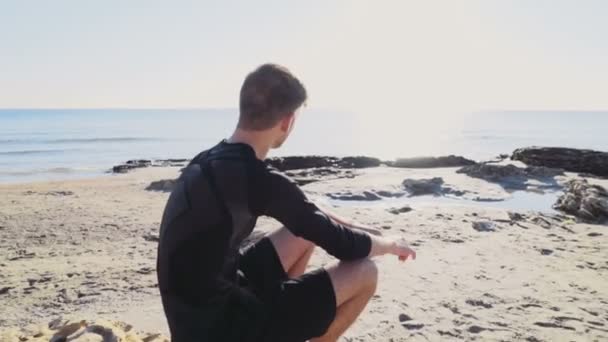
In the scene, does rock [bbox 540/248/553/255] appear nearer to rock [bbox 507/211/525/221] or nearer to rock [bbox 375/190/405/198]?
rock [bbox 507/211/525/221]

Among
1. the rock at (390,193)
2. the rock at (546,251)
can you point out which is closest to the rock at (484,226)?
the rock at (546,251)

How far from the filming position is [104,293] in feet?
16.0

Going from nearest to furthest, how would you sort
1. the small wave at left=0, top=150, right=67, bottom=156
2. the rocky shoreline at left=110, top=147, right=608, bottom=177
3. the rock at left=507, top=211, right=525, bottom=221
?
the rock at left=507, top=211, right=525, bottom=221, the rocky shoreline at left=110, top=147, right=608, bottom=177, the small wave at left=0, top=150, right=67, bottom=156

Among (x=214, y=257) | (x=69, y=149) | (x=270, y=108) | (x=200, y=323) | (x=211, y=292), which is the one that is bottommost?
(x=69, y=149)

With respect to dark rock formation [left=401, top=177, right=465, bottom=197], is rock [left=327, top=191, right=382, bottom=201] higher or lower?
lower

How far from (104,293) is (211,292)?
316 cm

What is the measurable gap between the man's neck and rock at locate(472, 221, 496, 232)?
610cm

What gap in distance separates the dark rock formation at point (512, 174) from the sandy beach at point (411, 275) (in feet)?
12.8

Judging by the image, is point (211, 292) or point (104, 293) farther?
point (104, 293)

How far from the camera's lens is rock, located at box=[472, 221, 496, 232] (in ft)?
25.1

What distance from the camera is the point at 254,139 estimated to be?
2301 millimetres

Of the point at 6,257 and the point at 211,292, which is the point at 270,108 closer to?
the point at 211,292

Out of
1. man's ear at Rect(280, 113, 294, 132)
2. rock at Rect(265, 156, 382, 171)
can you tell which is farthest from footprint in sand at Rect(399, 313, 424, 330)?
rock at Rect(265, 156, 382, 171)

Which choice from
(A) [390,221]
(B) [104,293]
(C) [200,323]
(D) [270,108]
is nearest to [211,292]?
(C) [200,323]
